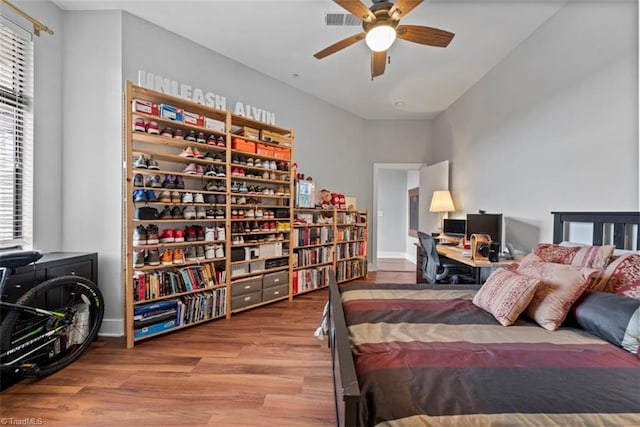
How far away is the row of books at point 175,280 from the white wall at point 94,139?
29cm

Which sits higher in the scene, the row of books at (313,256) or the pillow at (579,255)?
the pillow at (579,255)

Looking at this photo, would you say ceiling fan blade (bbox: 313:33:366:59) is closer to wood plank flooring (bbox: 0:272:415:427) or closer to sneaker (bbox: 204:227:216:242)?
sneaker (bbox: 204:227:216:242)

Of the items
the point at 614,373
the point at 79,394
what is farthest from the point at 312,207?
the point at 614,373

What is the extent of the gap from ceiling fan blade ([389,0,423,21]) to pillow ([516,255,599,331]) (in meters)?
1.85

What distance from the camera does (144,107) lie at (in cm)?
245

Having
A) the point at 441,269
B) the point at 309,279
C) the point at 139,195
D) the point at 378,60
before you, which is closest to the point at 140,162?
the point at 139,195

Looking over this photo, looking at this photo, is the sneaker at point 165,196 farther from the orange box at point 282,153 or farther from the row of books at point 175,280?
the orange box at point 282,153

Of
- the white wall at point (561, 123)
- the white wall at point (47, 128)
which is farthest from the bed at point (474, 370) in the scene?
the white wall at point (47, 128)

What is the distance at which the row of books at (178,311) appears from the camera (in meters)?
2.42

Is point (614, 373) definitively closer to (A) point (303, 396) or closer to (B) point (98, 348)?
(A) point (303, 396)

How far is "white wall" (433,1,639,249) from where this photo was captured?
6.24 feet

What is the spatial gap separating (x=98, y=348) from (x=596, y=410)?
315 cm

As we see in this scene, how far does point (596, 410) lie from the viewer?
0.83m

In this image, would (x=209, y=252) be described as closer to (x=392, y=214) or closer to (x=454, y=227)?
(x=454, y=227)
